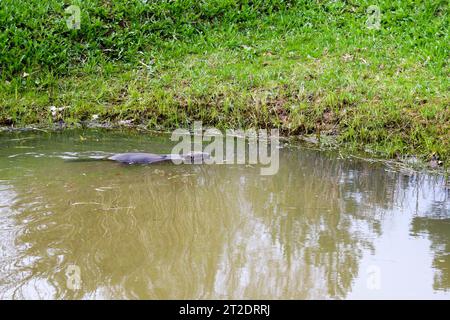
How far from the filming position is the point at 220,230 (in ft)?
15.5

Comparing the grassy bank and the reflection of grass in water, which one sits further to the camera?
the grassy bank

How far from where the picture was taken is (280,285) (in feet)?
12.8

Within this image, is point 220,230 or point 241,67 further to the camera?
point 241,67

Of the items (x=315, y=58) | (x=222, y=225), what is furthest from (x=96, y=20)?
(x=222, y=225)

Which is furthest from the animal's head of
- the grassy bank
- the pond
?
the grassy bank

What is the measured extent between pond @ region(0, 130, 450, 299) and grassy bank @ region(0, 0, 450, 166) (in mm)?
897

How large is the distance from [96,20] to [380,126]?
468 centimetres

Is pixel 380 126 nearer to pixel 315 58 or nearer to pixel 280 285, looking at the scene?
pixel 315 58

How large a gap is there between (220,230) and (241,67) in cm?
429

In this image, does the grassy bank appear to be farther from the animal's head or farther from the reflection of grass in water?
the animal's head

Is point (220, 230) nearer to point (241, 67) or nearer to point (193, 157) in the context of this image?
point (193, 157)

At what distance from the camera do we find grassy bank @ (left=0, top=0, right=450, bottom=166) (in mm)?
7355

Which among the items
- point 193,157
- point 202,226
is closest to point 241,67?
point 193,157

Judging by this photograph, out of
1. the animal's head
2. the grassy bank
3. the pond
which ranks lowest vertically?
the pond
